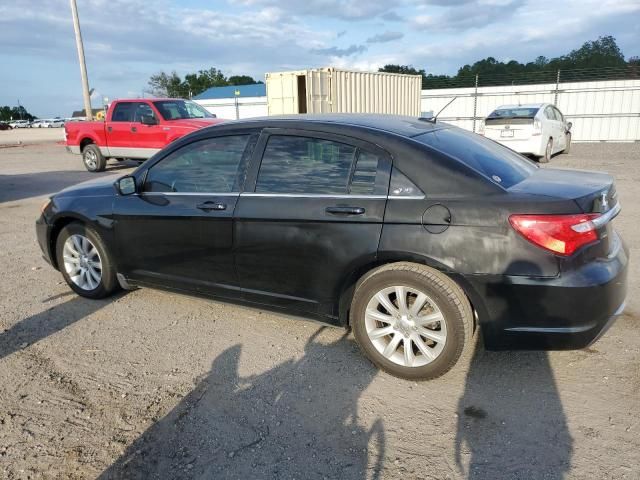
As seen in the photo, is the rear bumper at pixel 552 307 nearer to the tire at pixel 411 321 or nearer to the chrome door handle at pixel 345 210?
the tire at pixel 411 321

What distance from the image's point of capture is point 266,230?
3.46m

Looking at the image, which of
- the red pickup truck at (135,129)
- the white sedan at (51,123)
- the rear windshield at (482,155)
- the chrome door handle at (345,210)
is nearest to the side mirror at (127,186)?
the chrome door handle at (345,210)

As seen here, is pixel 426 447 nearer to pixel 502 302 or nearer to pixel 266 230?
pixel 502 302

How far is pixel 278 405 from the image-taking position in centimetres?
297

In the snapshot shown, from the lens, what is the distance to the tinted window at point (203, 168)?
3709 millimetres

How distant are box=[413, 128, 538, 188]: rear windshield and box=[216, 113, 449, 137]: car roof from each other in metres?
0.11

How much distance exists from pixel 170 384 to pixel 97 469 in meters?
0.79

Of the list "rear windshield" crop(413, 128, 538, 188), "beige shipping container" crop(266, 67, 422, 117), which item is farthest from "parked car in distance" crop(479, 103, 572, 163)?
"rear windshield" crop(413, 128, 538, 188)

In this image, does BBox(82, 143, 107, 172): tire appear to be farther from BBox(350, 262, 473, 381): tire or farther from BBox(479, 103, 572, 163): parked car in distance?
BBox(350, 262, 473, 381): tire

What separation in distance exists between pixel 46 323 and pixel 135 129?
34.2ft

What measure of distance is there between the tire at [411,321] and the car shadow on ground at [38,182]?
31.3ft

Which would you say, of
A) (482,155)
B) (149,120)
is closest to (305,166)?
(482,155)

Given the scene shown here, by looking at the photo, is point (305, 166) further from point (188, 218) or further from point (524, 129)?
point (524, 129)

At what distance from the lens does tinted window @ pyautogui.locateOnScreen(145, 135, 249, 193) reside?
371cm
